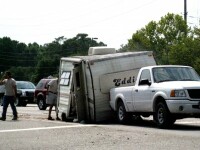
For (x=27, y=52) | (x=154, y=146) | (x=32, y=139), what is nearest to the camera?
(x=154, y=146)

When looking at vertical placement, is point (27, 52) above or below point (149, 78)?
above

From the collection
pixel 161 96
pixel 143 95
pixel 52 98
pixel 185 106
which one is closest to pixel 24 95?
pixel 52 98

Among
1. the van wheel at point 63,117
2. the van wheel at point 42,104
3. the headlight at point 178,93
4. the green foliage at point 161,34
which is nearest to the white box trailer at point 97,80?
the van wheel at point 63,117

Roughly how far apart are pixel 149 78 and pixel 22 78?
10766 centimetres

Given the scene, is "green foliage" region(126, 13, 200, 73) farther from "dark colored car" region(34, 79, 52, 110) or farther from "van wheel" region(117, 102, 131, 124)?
"van wheel" region(117, 102, 131, 124)

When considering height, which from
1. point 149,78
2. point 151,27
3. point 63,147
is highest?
point 151,27

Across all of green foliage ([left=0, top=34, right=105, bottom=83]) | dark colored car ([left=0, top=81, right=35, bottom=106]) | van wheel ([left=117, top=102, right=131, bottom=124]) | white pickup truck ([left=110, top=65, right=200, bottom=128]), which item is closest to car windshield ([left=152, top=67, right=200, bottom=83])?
white pickup truck ([left=110, top=65, right=200, bottom=128])

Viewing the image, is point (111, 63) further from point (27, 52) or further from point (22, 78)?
point (27, 52)

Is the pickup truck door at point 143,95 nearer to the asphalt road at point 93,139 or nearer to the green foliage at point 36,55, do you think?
the asphalt road at point 93,139

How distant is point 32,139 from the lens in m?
12.4

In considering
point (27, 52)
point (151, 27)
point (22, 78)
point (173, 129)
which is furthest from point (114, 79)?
point (27, 52)

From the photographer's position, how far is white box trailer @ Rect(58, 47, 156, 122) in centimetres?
1766

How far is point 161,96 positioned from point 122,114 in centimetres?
285

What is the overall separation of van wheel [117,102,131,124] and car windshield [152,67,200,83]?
195cm
